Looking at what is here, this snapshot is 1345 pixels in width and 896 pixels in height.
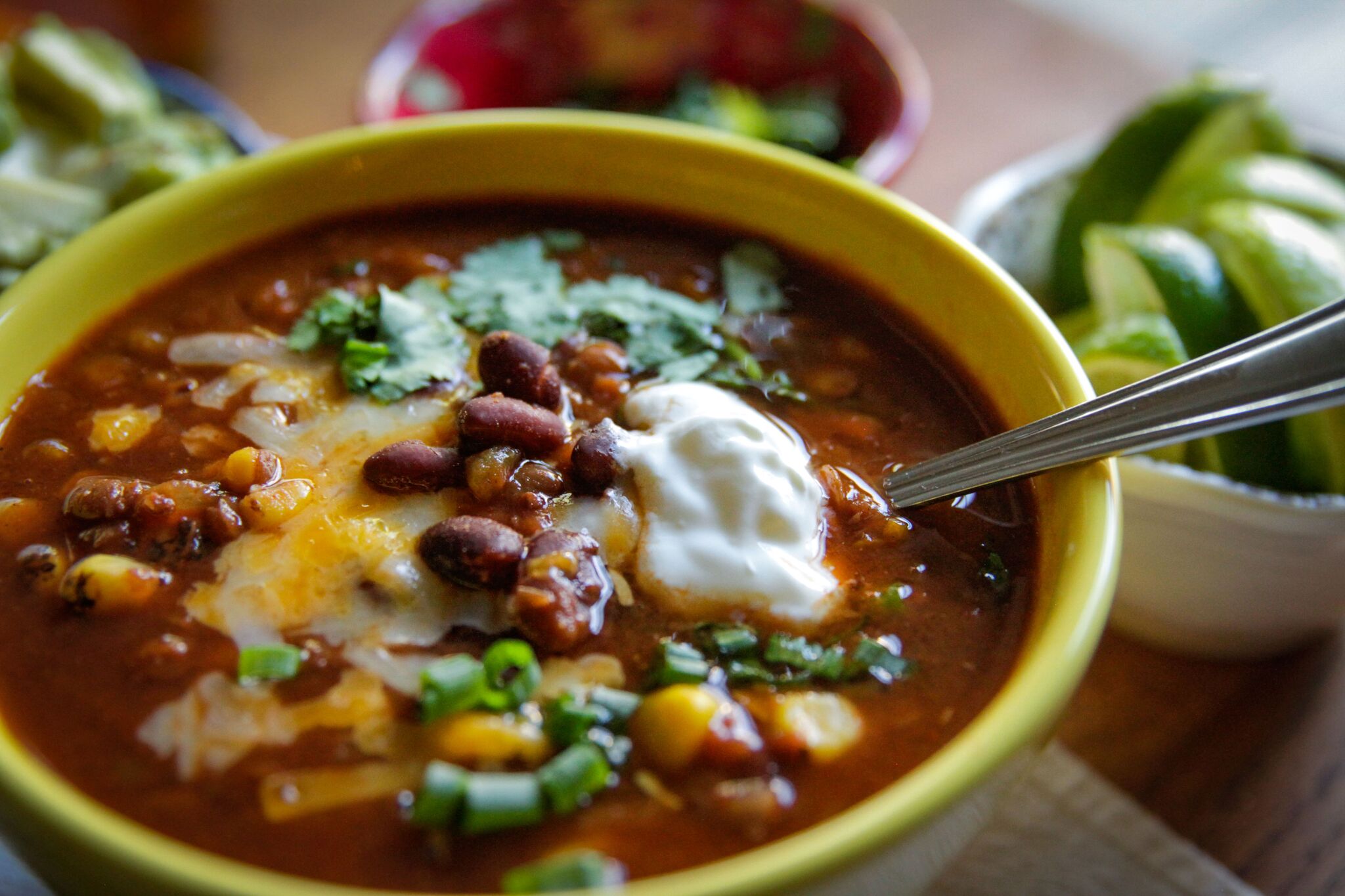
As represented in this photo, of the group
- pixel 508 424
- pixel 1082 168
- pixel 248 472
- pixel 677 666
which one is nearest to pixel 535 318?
pixel 508 424

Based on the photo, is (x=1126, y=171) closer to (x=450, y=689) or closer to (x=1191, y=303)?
(x=1191, y=303)

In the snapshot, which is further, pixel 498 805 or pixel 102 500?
pixel 102 500

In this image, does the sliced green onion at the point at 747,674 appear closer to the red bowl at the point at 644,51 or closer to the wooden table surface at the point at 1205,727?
the wooden table surface at the point at 1205,727

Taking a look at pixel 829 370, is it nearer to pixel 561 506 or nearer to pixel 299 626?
pixel 561 506

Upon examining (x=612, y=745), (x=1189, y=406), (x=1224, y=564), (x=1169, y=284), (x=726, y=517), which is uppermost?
(x=1189, y=406)

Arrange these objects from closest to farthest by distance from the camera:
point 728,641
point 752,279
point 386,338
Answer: point 728,641, point 386,338, point 752,279

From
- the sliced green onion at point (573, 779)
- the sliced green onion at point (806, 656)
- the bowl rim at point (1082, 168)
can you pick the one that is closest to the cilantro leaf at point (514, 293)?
the sliced green onion at point (806, 656)

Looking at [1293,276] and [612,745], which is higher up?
[1293,276]

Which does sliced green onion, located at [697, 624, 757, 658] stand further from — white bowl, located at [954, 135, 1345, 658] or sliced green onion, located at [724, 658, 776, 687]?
white bowl, located at [954, 135, 1345, 658]
